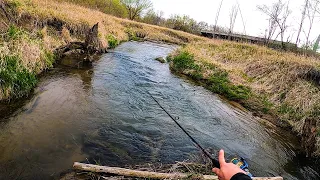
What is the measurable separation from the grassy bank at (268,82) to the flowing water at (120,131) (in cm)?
89

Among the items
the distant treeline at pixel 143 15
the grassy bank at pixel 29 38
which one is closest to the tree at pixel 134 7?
the distant treeline at pixel 143 15

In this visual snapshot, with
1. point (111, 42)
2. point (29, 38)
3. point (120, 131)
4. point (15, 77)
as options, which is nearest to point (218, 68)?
point (120, 131)

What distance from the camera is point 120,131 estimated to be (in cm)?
574

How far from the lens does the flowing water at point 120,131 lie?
455cm

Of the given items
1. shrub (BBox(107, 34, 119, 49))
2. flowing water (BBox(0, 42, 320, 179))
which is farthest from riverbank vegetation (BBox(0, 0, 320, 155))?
shrub (BBox(107, 34, 119, 49))

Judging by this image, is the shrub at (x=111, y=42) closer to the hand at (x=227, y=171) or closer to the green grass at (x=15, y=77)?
the green grass at (x=15, y=77)

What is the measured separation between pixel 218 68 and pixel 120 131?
7894 millimetres

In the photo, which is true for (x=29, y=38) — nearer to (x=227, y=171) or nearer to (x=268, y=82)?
(x=227, y=171)

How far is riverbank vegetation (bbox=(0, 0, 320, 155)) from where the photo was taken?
669 centimetres

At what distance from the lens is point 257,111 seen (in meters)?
8.83

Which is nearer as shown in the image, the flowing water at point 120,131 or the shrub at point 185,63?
the flowing water at point 120,131

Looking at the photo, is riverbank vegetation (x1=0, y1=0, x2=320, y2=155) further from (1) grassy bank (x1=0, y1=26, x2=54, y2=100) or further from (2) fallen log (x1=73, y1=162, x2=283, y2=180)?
(2) fallen log (x1=73, y1=162, x2=283, y2=180)

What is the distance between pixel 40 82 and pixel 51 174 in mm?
4647

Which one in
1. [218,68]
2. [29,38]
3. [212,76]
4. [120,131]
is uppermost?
[29,38]
